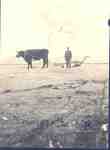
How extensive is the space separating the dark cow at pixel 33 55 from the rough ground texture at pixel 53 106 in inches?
3.8

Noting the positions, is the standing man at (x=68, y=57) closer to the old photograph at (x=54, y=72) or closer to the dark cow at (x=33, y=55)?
the old photograph at (x=54, y=72)

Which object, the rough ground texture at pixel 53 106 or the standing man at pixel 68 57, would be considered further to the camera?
the standing man at pixel 68 57

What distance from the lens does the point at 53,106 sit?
10.7ft

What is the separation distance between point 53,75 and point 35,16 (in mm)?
629

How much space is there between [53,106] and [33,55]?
1.88ft

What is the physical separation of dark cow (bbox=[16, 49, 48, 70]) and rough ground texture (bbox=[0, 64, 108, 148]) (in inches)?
3.8

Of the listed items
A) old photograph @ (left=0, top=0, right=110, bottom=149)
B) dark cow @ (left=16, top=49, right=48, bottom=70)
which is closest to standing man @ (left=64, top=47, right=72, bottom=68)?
old photograph @ (left=0, top=0, right=110, bottom=149)

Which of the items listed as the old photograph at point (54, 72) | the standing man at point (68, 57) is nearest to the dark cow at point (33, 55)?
the old photograph at point (54, 72)

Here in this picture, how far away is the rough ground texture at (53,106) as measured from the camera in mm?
3162

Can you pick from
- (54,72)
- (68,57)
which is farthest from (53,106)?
(68,57)

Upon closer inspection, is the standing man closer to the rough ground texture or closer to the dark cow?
the rough ground texture

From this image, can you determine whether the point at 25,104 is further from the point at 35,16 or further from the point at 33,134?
the point at 35,16

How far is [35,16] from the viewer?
3426 millimetres

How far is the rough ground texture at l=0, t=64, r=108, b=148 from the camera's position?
3162mm
